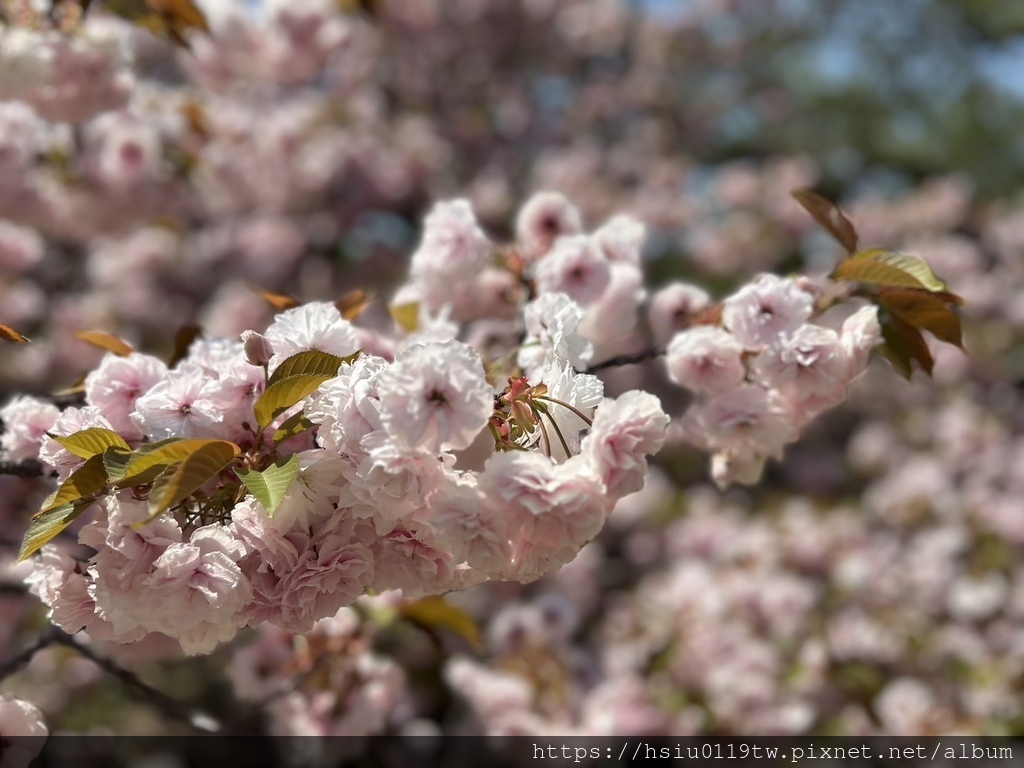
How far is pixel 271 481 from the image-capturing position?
87 centimetres

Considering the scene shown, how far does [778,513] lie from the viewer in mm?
3986

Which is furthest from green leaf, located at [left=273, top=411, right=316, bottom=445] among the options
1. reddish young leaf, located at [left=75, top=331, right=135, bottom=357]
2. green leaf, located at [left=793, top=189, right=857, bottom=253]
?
green leaf, located at [left=793, top=189, right=857, bottom=253]

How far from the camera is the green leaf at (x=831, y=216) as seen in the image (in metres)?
1.32

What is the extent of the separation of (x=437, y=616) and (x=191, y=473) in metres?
1.01

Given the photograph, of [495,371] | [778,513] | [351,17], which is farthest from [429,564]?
[351,17]

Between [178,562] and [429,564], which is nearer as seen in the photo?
[178,562]

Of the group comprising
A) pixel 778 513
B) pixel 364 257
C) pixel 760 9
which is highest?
pixel 760 9

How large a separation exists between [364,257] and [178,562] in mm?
3783

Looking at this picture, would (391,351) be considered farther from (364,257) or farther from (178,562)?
(364,257)

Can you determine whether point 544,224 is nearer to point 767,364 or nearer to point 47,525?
point 767,364

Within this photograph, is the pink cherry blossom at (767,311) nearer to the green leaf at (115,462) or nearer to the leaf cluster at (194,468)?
the leaf cluster at (194,468)

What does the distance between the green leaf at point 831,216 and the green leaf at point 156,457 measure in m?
0.90

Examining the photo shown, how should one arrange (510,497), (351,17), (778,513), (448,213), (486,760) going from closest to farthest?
(510,497)
(448,213)
(486,760)
(778,513)
(351,17)

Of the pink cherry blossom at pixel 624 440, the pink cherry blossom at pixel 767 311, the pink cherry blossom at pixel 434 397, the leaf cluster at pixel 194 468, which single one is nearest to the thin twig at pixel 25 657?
the leaf cluster at pixel 194 468
